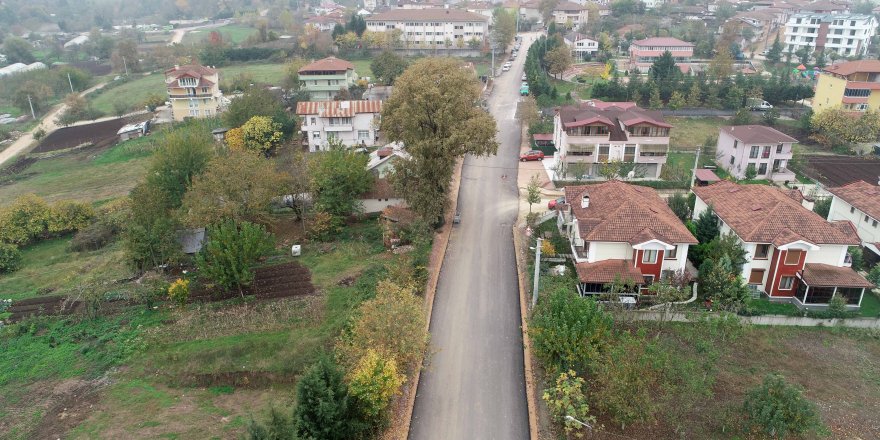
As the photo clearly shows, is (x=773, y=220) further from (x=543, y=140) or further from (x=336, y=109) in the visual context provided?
(x=336, y=109)

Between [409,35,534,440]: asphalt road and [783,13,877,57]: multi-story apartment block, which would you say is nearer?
[409,35,534,440]: asphalt road

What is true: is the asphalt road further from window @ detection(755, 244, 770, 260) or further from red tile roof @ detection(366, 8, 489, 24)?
red tile roof @ detection(366, 8, 489, 24)

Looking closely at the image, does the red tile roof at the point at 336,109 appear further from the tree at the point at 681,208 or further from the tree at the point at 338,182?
the tree at the point at 681,208

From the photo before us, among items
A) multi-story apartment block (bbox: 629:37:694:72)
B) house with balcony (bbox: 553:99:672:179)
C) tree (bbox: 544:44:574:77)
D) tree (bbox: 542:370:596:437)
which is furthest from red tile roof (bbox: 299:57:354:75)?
tree (bbox: 542:370:596:437)

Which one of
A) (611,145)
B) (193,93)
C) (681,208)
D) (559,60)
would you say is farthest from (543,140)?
(193,93)

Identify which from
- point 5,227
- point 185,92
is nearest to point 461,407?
point 5,227
